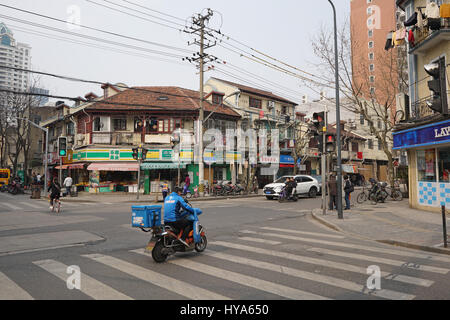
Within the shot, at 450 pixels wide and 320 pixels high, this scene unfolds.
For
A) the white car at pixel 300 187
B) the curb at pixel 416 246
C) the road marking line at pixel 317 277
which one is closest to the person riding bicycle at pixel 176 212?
the road marking line at pixel 317 277

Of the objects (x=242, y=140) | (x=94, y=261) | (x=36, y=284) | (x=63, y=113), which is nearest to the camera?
(x=36, y=284)

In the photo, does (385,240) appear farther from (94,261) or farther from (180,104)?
(180,104)

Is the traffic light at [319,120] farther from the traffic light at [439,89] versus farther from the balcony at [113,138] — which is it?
the balcony at [113,138]

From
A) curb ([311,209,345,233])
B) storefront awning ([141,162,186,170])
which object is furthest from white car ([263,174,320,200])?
storefront awning ([141,162,186,170])

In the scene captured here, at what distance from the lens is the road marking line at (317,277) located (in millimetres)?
4539

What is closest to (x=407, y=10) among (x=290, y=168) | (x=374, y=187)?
(x=374, y=187)

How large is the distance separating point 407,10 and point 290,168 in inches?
993

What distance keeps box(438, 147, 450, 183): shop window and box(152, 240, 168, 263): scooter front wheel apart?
12.5 meters

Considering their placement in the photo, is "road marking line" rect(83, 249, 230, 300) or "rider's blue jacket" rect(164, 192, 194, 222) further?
"rider's blue jacket" rect(164, 192, 194, 222)

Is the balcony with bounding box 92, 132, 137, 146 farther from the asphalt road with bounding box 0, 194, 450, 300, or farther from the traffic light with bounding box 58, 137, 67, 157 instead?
the asphalt road with bounding box 0, 194, 450, 300

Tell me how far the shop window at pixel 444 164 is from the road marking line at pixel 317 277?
1104 cm

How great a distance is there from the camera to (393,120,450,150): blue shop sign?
12.4 m

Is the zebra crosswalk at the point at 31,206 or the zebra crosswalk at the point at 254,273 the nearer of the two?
the zebra crosswalk at the point at 254,273
